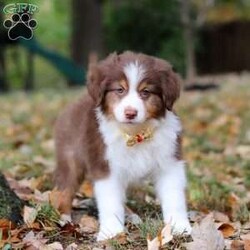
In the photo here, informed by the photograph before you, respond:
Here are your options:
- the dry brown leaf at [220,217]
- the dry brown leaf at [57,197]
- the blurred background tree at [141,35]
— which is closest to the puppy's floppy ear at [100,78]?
the dry brown leaf at [57,197]

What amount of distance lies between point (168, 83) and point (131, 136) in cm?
44

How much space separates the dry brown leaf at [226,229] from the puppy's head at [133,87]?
2.76 feet

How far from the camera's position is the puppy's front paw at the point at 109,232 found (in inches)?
187

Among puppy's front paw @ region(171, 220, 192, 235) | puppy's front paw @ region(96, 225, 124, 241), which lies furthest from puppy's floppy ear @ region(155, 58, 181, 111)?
puppy's front paw @ region(96, 225, 124, 241)

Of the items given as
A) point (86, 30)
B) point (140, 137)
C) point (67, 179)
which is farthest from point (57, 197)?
point (86, 30)

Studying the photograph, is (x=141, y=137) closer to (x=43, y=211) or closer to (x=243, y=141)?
(x=43, y=211)

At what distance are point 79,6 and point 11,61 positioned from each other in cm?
1301

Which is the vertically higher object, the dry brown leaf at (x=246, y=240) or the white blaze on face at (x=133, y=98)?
the white blaze on face at (x=133, y=98)

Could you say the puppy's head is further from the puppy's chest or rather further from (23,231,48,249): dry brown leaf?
(23,231,48,249): dry brown leaf

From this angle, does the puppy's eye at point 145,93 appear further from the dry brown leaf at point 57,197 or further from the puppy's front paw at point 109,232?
the dry brown leaf at point 57,197

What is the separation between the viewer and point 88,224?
5137mm

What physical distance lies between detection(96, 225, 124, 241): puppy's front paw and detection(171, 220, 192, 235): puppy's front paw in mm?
363

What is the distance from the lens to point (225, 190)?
21.2ft

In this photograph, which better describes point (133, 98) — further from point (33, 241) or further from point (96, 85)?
point (33, 241)
